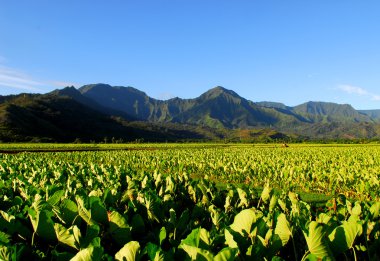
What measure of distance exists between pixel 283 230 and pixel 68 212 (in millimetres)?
2169

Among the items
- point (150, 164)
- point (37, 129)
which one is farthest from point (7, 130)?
point (150, 164)

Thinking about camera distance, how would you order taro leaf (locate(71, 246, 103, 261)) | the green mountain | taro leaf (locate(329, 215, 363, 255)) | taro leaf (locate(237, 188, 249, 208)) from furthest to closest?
1. the green mountain
2. taro leaf (locate(237, 188, 249, 208))
3. taro leaf (locate(329, 215, 363, 255))
4. taro leaf (locate(71, 246, 103, 261))

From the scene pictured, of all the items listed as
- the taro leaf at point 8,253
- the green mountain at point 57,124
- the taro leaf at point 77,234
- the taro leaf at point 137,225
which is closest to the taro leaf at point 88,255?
the taro leaf at point 8,253

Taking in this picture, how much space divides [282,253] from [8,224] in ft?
9.17

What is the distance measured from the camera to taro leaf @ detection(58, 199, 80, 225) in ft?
11.2

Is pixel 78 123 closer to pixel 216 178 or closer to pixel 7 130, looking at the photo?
pixel 7 130

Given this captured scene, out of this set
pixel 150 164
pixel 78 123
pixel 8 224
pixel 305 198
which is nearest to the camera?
pixel 8 224

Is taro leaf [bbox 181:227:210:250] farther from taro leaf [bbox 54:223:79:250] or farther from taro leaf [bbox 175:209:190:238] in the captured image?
taro leaf [bbox 54:223:79:250]

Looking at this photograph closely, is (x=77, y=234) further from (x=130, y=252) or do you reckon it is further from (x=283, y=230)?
(x=283, y=230)

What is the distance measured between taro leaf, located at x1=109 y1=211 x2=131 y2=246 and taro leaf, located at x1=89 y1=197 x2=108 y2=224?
115mm

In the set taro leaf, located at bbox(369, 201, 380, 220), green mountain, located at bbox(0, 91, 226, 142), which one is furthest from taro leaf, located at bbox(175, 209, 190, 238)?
green mountain, located at bbox(0, 91, 226, 142)

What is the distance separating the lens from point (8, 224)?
11.1 ft

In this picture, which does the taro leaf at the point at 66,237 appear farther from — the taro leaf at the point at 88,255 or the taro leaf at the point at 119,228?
the taro leaf at the point at 88,255

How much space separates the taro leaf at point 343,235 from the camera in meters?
2.70
